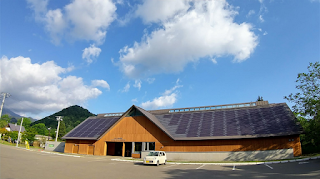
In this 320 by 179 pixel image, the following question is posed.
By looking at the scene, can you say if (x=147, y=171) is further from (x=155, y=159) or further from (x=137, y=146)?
(x=137, y=146)

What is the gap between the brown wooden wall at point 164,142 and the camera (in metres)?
23.9

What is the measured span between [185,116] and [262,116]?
38.6 ft

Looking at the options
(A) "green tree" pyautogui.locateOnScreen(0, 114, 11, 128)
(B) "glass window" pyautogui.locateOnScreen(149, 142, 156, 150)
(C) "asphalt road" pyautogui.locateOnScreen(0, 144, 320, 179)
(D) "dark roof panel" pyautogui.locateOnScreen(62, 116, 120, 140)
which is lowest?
(C) "asphalt road" pyautogui.locateOnScreen(0, 144, 320, 179)

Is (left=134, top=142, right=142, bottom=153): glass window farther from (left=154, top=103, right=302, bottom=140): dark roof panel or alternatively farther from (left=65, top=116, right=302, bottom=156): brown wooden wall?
(left=154, top=103, right=302, bottom=140): dark roof panel

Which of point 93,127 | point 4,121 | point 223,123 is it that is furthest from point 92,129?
point 4,121

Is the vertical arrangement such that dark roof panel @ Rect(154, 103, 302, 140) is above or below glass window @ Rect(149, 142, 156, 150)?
above

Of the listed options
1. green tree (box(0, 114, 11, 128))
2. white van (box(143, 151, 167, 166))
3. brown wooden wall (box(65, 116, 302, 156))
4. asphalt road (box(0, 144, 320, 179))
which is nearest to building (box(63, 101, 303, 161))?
brown wooden wall (box(65, 116, 302, 156))

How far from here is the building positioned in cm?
2402

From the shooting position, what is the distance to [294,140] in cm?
2341

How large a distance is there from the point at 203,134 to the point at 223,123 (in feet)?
12.4

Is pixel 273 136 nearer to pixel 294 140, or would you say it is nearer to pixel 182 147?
pixel 294 140

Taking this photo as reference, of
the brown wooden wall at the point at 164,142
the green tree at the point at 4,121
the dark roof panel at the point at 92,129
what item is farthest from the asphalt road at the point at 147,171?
the green tree at the point at 4,121

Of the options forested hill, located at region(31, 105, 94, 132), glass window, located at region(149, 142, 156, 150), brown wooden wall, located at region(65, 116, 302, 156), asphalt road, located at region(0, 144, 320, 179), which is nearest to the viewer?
asphalt road, located at region(0, 144, 320, 179)

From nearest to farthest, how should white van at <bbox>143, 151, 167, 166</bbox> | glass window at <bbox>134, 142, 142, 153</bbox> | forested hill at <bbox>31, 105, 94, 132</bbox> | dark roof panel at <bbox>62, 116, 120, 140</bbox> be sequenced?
1. white van at <bbox>143, 151, 167, 166</bbox>
2. glass window at <bbox>134, 142, 142, 153</bbox>
3. dark roof panel at <bbox>62, 116, 120, 140</bbox>
4. forested hill at <bbox>31, 105, 94, 132</bbox>
